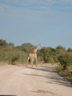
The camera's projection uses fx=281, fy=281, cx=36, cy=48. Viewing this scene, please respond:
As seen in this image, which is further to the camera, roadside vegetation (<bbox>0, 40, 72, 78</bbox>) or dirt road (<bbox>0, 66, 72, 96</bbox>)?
roadside vegetation (<bbox>0, 40, 72, 78</bbox>)

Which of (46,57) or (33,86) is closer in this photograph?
(33,86)

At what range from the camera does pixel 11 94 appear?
35.0 ft

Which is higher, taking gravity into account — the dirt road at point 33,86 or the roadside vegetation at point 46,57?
the roadside vegetation at point 46,57

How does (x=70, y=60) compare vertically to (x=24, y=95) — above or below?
above

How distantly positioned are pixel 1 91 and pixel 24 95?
50.9 inches

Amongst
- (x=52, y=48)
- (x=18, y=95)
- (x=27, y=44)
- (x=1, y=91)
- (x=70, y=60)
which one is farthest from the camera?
(x=27, y=44)

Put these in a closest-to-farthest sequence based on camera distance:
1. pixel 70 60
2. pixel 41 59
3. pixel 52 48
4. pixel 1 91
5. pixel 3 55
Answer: pixel 1 91, pixel 70 60, pixel 3 55, pixel 41 59, pixel 52 48

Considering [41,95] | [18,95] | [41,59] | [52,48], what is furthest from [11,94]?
[52,48]

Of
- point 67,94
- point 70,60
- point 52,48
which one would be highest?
point 52,48

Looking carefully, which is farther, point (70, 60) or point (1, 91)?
point (70, 60)

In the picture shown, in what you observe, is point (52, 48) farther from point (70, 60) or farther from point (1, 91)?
point (1, 91)

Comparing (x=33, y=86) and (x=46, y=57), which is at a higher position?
(x=46, y=57)

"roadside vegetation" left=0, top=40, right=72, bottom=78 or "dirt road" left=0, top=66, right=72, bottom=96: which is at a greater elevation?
"roadside vegetation" left=0, top=40, right=72, bottom=78

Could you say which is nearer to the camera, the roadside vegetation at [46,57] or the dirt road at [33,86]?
the dirt road at [33,86]
